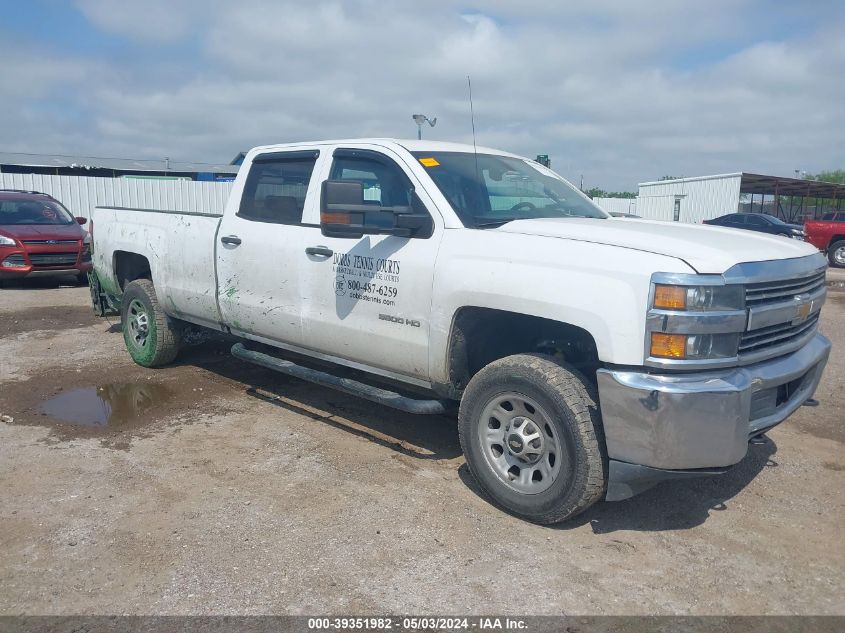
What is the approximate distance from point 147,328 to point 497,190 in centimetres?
377

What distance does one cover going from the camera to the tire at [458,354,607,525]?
11.4ft

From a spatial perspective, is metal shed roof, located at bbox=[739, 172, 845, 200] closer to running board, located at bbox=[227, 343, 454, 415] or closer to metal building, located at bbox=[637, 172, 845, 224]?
metal building, located at bbox=[637, 172, 845, 224]

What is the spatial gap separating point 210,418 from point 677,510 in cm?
339

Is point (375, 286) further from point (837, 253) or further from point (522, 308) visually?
point (837, 253)

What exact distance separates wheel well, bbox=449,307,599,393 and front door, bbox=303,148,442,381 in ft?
0.67

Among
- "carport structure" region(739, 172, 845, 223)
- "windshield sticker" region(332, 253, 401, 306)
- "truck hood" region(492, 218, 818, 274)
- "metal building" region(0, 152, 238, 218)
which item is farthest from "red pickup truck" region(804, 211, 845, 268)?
"windshield sticker" region(332, 253, 401, 306)

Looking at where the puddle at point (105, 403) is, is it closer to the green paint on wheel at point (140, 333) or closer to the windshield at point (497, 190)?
the green paint on wheel at point (140, 333)

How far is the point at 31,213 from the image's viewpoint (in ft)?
42.9

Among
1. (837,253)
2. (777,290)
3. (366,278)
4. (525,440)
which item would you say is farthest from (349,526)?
(837,253)

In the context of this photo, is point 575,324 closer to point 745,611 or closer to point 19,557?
point 745,611

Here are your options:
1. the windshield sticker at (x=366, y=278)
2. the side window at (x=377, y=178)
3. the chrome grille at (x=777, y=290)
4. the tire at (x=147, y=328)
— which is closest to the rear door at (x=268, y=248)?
the side window at (x=377, y=178)

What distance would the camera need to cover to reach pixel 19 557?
3398 mm

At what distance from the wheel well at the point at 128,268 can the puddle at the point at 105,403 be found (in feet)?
3.89

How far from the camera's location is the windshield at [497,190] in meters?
4.29
